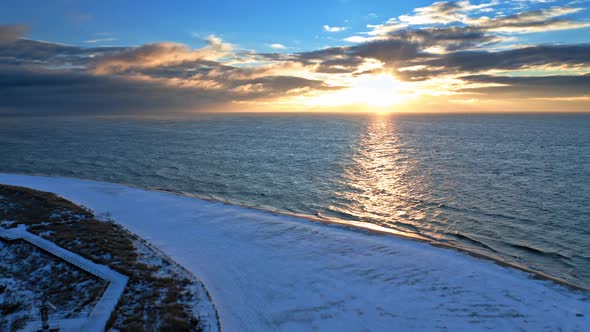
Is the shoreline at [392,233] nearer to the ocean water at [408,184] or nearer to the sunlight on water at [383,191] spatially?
the ocean water at [408,184]

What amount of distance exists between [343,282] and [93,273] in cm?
1718

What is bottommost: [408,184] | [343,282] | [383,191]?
[343,282]

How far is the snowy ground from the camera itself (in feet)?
60.1

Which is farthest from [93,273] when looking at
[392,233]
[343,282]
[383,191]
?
[383,191]

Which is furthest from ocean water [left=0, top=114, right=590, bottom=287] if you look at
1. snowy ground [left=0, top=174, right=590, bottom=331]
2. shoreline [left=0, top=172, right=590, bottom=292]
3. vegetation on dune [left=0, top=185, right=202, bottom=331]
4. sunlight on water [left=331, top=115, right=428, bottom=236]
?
vegetation on dune [left=0, top=185, right=202, bottom=331]

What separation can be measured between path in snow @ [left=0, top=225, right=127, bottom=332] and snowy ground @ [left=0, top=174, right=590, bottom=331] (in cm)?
502

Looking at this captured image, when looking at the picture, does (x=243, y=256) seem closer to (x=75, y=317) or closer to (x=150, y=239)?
(x=150, y=239)

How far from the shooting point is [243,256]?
84.8ft

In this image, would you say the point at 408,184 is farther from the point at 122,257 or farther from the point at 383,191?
the point at 122,257

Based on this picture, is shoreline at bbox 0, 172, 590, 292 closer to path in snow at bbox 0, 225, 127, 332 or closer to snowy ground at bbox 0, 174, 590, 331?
snowy ground at bbox 0, 174, 590, 331

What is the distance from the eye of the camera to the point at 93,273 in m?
21.1

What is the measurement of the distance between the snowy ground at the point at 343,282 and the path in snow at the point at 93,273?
5.02 meters

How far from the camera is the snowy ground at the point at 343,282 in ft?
60.1

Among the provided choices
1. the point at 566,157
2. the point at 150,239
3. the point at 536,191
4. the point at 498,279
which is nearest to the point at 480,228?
the point at 498,279
